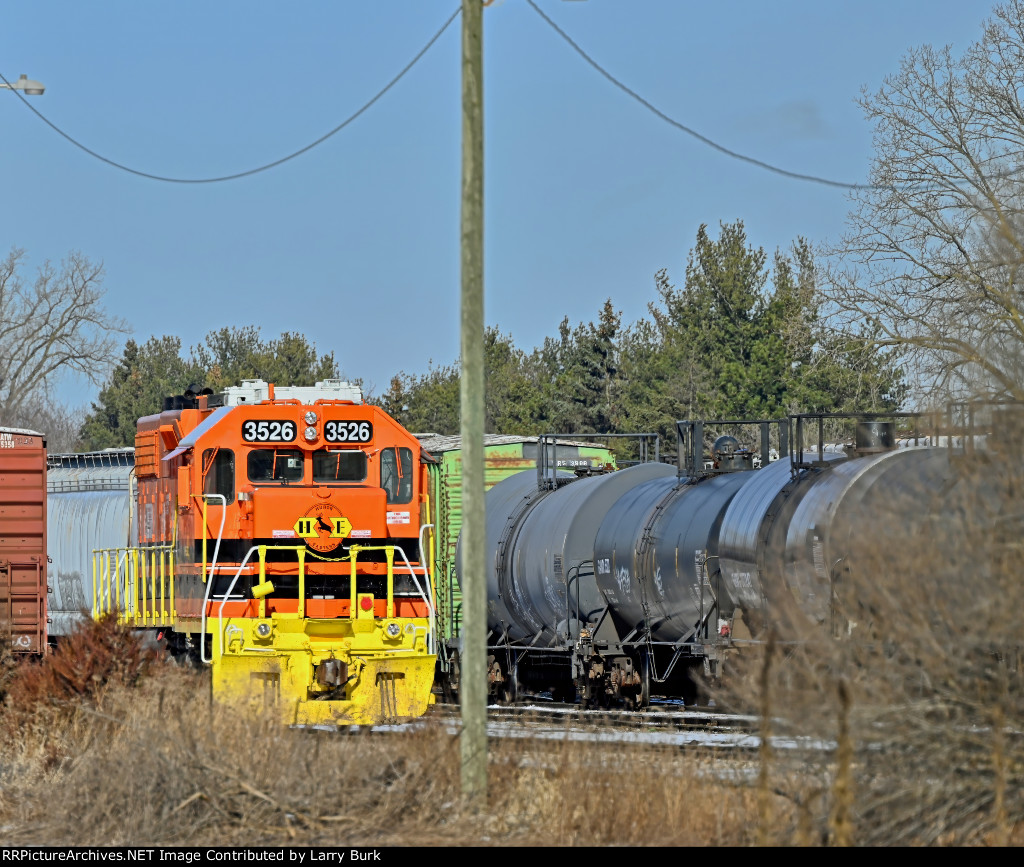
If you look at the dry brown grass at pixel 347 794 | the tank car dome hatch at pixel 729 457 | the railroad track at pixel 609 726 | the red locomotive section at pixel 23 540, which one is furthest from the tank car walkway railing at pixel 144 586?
the tank car dome hatch at pixel 729 457

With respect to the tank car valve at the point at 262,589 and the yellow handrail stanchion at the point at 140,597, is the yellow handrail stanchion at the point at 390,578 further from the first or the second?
the yellow handrail stanchion at the point at 140,597

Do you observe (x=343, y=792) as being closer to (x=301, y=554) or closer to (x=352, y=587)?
(x=352, y=587)

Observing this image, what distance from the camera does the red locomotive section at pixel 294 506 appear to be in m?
16.8

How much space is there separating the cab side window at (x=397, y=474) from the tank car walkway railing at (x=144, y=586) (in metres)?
2.75

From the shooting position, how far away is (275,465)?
686 inches

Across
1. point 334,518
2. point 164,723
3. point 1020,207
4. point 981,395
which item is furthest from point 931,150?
point 164,723

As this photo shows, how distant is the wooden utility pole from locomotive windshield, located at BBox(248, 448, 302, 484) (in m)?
6.90

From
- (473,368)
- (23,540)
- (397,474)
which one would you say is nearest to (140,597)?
(23,540)

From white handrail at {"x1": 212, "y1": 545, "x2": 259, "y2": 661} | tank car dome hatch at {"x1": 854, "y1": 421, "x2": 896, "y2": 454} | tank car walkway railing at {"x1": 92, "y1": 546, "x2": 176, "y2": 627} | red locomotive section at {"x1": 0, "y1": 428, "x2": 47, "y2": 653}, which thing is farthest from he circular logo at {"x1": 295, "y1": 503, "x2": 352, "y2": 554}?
tank car dome hatch at {"x1": 854, "y1": 421, "x2": 896, "y2": 454}

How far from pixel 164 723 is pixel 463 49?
5.71 meters

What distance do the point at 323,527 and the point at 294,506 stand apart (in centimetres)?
43

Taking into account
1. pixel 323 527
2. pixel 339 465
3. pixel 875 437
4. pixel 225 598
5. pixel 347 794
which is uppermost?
pixel 875 437

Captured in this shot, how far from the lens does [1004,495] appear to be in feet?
30.2

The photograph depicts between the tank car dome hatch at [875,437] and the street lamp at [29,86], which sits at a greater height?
the street lamp at [29,86]
